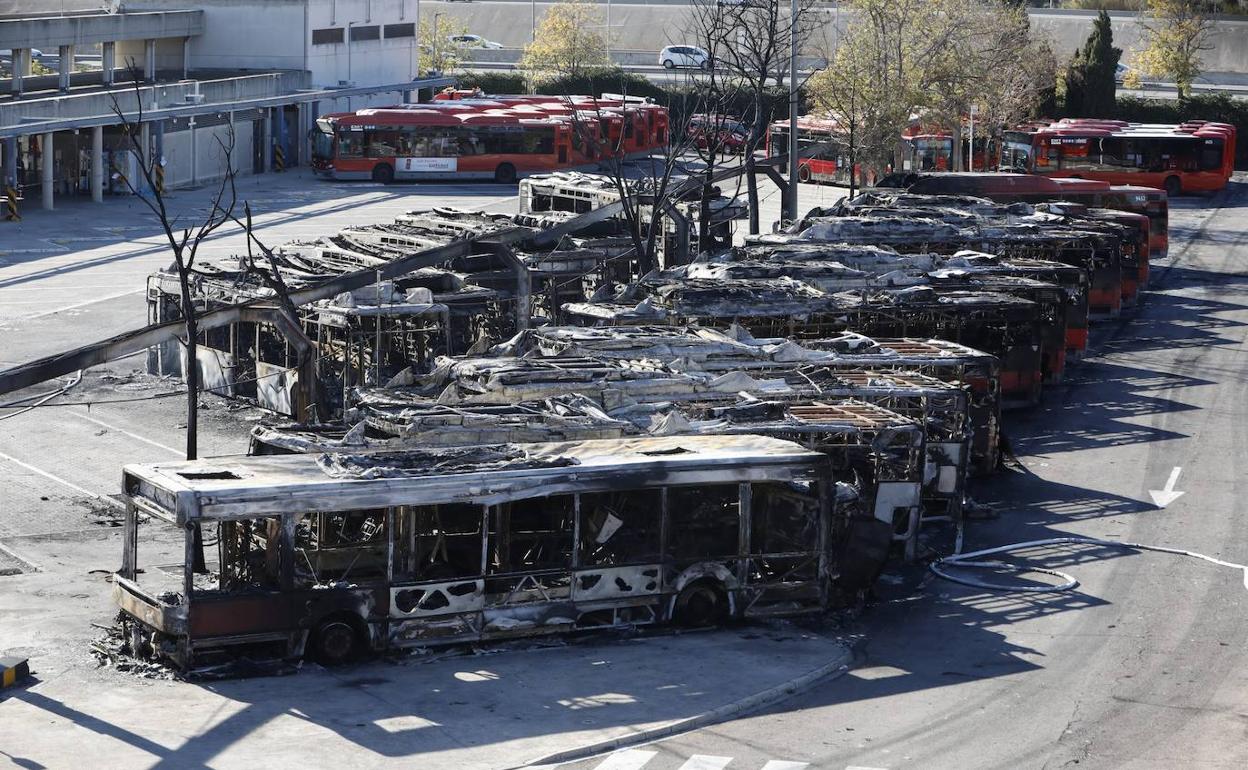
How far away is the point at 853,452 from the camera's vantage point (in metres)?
22.9

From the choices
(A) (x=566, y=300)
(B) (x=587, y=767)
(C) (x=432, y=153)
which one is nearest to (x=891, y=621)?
(B) (x=587, y=767)

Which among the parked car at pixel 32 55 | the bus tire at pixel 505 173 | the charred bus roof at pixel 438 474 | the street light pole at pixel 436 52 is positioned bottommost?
the charred bus roof at pixel 438 474

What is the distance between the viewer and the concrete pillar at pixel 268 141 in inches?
2751

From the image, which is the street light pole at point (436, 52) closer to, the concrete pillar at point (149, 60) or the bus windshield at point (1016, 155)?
the concrete pillar at point (149, 60)

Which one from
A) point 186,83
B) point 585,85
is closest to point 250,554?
point 186,83

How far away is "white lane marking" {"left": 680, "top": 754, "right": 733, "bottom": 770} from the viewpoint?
15688 mm

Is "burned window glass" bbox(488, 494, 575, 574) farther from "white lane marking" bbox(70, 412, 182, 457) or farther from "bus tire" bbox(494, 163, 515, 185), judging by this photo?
"bus tire" bbox(494, 163, 515, 185)

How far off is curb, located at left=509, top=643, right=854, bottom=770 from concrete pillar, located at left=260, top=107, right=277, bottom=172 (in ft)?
179

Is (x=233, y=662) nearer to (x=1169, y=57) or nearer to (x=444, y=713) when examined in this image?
(x=444, y=713)

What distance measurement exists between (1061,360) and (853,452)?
43.9 feet

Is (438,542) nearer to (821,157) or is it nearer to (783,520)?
(783,520)

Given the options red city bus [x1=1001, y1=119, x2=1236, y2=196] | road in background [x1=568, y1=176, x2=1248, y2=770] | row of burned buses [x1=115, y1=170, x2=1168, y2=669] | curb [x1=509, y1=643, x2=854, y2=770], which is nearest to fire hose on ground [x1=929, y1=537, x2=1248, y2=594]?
road in background [x1=568, y1=176, x2=1248, y2=770]

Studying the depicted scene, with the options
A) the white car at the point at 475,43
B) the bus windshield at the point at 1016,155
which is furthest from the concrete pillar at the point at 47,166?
the white car at the point at 475,43

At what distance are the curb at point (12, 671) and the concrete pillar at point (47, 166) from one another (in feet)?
132
